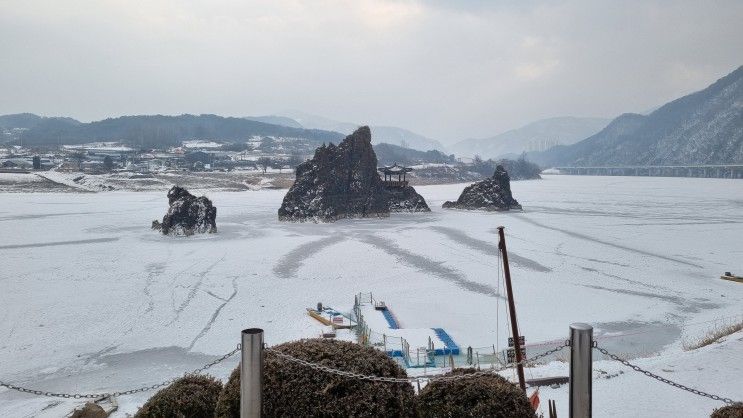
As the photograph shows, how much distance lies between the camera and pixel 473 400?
7305 millimetres

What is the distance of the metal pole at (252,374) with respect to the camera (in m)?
6.52

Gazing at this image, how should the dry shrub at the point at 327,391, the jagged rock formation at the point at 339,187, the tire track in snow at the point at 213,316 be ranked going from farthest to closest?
the jagged rock formation at the point at 339,187 → the tire track in snow at the point at 213,316 → the dry shrub at the point at 327,391

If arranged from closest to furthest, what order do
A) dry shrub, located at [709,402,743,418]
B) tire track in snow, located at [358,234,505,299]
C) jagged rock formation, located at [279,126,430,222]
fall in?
1. dry shrub, located at [709,402,743,418]
2. tire track in snow, located at [358,234,505,299]
3. jagged rock formation, located at [279,126,430,222]

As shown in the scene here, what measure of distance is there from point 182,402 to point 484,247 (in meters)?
38.6

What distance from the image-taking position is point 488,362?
18.4m

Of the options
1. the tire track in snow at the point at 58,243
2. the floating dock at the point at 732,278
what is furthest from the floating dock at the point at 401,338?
the tire track in snow at the point at 58,243

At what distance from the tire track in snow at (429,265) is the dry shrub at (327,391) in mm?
21047

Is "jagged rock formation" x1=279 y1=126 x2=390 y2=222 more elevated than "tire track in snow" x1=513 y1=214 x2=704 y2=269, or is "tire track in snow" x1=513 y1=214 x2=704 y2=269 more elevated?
"jagged rock formation" x1=279 y1=126 x2=390 y2=222

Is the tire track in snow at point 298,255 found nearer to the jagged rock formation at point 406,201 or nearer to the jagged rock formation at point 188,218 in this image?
the jagged rock formation at point 188,218

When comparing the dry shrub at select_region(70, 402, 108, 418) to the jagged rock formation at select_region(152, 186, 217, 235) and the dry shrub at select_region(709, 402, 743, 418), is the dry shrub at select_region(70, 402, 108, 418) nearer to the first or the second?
the dry shrub at select_region(709, 402, 743, 418)

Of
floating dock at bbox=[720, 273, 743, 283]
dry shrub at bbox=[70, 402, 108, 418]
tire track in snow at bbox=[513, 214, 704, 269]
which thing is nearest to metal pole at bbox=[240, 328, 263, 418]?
dry shrub at bbox=[70, 402, 108, 418]

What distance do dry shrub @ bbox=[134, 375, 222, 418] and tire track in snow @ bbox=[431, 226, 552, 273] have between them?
29.5m

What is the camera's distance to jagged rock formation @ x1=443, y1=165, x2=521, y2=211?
8256cm

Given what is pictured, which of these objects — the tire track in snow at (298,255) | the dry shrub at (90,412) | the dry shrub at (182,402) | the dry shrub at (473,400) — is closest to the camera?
the dry shrub at (473,400)
